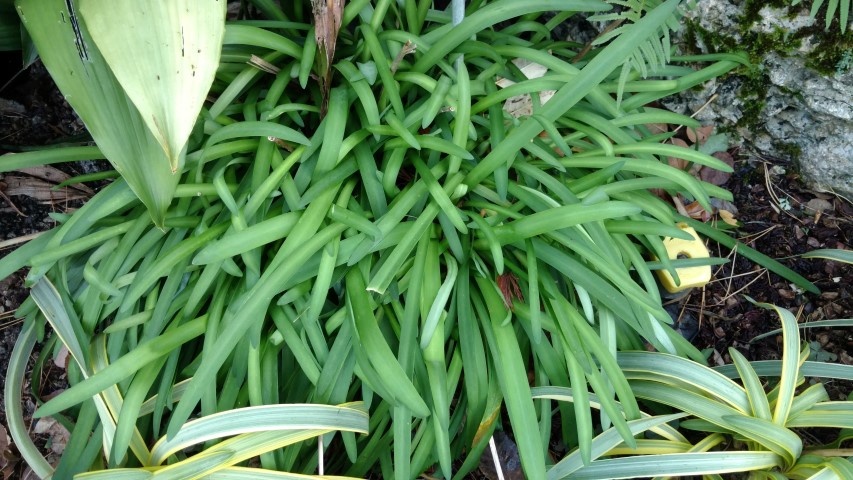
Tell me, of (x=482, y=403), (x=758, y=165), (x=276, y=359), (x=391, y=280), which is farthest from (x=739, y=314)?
(x=276, y=359)

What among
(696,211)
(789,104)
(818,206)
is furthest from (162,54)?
(818,206)

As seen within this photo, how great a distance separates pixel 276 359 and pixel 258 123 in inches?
17.0

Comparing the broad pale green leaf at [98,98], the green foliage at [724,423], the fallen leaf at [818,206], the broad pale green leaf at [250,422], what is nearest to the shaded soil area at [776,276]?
the fallen leaf at [818,206]

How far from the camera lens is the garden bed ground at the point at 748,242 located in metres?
1.40

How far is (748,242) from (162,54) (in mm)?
1348

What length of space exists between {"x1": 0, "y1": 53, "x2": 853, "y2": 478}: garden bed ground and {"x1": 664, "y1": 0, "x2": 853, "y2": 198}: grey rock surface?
57mm

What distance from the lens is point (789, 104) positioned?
1.44 metres

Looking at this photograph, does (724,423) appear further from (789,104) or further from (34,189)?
(34,189)

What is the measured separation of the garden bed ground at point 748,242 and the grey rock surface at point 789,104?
57mm

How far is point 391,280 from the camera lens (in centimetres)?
102

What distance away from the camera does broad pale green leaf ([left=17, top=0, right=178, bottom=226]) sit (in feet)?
2.69

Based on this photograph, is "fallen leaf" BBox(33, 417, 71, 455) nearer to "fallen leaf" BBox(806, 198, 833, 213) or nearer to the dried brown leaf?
the dried brown leaf

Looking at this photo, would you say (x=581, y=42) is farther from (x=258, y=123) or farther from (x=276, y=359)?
(x=276, y=359)

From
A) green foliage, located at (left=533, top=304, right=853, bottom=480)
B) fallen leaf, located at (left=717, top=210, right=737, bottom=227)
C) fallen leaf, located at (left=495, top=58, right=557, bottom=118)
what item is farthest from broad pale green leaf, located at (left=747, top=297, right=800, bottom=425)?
fallen leaf, located at (left=495, top=58, right=557, bottom=118)
